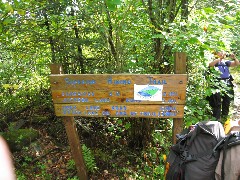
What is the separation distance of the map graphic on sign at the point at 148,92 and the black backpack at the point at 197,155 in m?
0.64

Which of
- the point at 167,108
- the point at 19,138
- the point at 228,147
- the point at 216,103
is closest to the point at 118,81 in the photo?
the point at 167,108

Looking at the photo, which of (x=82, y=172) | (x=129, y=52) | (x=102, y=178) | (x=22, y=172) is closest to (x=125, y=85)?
(x=129, y=52)

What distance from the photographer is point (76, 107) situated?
9.78ft

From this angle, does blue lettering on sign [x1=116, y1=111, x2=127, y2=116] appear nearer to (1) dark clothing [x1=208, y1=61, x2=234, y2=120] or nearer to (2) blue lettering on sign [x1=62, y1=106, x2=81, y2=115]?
(2) blue lettering on sign [x1=62, y1=106, x2=81, y2=115]

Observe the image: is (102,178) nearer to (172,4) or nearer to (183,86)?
(183,86)

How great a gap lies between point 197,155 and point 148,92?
987 millimetres

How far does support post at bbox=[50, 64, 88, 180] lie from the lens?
299 centimetres

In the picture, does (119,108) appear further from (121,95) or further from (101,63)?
(101,63)

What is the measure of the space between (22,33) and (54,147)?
7.51 feet

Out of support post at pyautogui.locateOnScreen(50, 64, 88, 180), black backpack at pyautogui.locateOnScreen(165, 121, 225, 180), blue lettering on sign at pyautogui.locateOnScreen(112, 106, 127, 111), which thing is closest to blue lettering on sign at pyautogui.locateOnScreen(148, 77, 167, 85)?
blue lettering on sign at pyautogui.locateOnScreen(112, 106, 127, 111)

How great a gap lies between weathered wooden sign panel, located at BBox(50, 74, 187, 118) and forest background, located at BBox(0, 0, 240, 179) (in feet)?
2.44

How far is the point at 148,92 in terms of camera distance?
277 cm

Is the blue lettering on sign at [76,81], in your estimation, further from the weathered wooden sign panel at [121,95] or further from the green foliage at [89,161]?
the green foliage at [89,161]

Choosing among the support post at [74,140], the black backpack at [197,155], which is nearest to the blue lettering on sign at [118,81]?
the support post at [74,140]
